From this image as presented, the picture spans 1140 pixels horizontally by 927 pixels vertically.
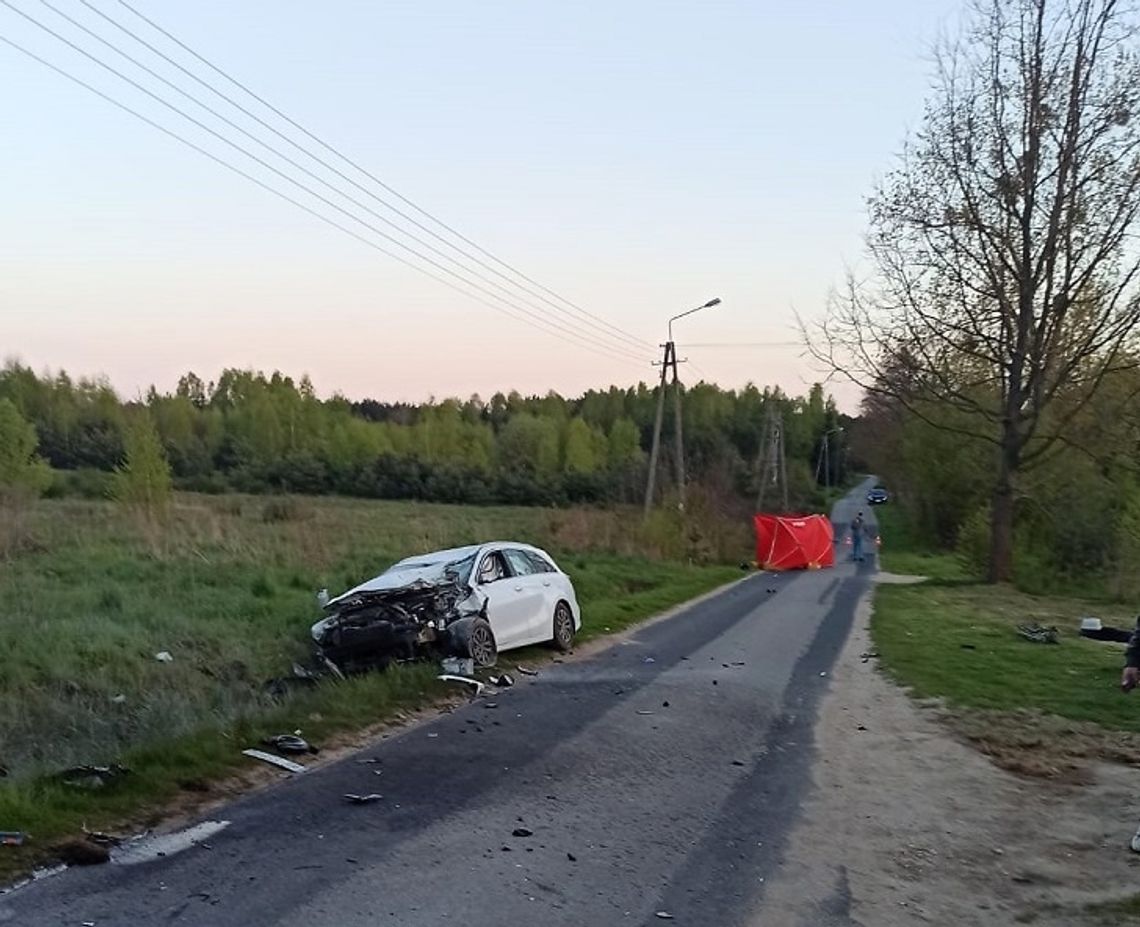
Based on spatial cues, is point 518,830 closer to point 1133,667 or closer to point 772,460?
point 1133,667

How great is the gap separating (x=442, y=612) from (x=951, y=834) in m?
7.79

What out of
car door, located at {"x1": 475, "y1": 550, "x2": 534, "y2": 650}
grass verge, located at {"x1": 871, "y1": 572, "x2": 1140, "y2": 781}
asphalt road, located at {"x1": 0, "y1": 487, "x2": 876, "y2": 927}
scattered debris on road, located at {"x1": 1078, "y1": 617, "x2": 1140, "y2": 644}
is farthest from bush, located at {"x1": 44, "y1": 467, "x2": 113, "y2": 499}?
scattered debris on road, located at {"x1": 1078, "y1": 617, "x2": 1140, "y2": 644}

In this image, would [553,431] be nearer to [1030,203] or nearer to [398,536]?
[398,536]

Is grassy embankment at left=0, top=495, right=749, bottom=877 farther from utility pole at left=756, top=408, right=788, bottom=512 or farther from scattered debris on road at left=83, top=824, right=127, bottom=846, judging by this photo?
utility pole at left=756, top=408, right=788, bottom=512

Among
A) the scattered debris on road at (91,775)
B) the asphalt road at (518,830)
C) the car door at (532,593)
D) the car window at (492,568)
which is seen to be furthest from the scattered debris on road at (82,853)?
the car door at (532,593)

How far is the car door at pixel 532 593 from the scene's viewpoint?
15977mm

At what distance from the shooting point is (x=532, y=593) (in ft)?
53.2

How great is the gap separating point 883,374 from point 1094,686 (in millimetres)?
18201

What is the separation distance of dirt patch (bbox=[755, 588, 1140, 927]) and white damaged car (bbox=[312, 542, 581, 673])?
186 inches

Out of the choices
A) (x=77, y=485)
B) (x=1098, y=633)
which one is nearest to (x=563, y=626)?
(x=1098, y=633)

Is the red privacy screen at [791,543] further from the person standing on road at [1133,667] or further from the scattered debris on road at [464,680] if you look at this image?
the person standing on road at [1133,667]

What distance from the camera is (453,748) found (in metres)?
9.84

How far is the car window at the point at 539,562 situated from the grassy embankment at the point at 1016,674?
484 cm

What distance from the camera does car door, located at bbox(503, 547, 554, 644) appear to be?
1598cm
